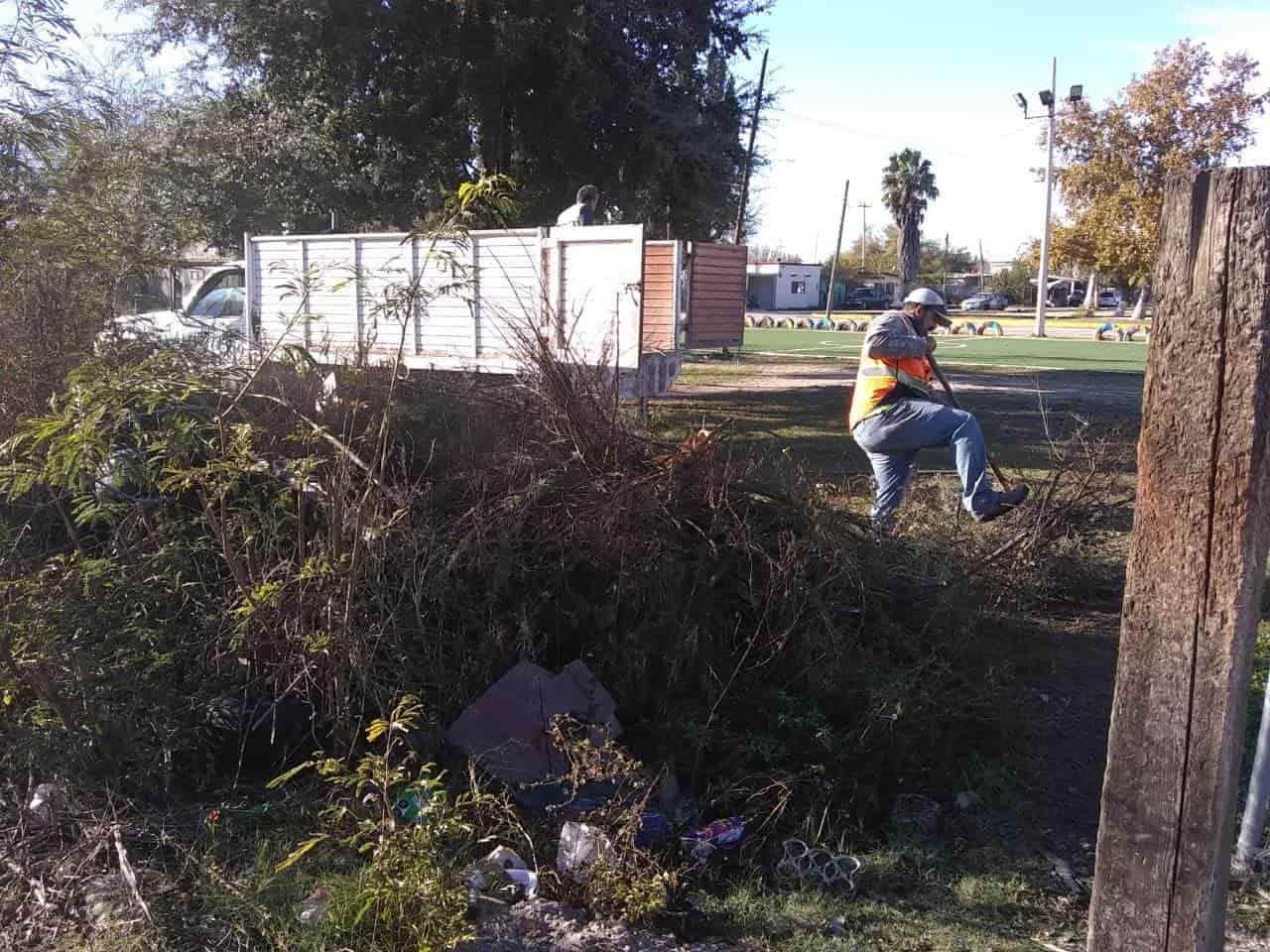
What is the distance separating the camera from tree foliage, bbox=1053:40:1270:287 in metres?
36.1

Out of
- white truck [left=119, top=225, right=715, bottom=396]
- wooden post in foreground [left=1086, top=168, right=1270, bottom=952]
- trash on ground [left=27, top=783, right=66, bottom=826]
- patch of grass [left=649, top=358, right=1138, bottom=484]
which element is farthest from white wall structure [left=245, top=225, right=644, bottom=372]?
wooden post in foreground [left=1086, top=168, right=1270, bottom=952]

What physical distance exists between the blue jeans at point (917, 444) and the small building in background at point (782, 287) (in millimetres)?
61270

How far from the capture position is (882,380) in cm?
639

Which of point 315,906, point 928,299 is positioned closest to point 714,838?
point 315,906

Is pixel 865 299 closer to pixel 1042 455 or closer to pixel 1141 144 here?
pixel 1141 144

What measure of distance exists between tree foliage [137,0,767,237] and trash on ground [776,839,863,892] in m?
12.1

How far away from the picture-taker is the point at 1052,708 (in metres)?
4.96

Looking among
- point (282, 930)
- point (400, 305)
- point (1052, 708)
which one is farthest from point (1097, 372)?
point (282, 930)

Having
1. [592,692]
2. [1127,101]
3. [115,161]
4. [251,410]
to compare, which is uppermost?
[1127,101]

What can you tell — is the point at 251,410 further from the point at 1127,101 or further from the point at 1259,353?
the point at 1127,101

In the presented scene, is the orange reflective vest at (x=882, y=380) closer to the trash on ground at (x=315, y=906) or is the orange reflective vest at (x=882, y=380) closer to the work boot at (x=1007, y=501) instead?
the work boot at (x=1007, y=501)

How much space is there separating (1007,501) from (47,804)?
15.5ft

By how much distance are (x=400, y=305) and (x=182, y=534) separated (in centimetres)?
133

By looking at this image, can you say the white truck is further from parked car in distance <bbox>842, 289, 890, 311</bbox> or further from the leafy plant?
parked car in distance <bbox>842, 289, 890, 311</bbox>
